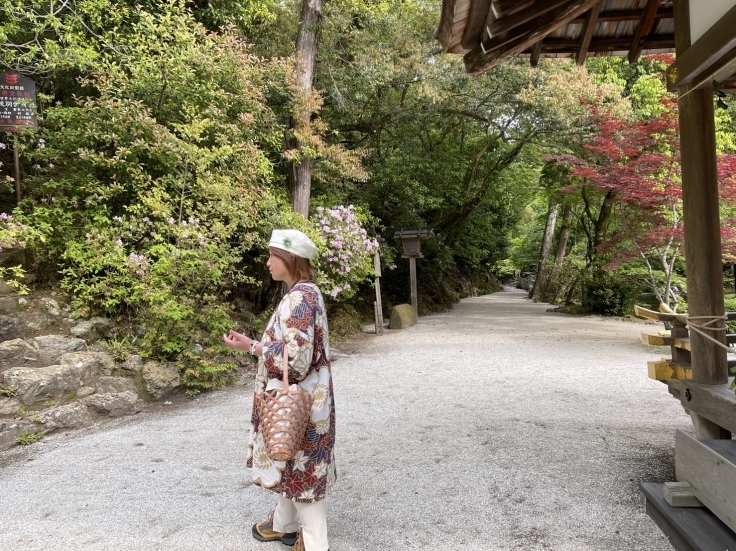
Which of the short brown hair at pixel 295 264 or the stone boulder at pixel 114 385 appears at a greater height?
the short brown hair at pixel 295 264

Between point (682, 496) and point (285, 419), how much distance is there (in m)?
1.56

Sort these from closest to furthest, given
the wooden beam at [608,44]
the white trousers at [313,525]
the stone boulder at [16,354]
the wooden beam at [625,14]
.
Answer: the white trousers at [313,525]
the wooden beam at [625,14]
the wooden beam at [608,44]
the stone boulder at [16,354]

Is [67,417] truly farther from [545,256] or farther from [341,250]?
[545,256]

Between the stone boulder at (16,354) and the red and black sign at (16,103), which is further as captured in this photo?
the red and black sign at (16,103)

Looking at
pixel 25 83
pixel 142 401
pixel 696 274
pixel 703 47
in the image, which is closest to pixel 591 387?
pixel 696 274

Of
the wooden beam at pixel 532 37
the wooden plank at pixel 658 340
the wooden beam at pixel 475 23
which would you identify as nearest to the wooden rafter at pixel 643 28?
the wooden beam at pixel 532 37

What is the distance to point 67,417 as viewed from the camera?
14.4 ft

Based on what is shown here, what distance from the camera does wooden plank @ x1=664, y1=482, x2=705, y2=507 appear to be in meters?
1.88

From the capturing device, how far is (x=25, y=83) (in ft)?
18.2

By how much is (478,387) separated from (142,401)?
144 inches

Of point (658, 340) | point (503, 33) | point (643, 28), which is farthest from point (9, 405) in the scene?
point (643, 28)

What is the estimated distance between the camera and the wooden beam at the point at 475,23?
2.52 m

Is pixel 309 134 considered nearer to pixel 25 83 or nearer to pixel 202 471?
pixel 25 83

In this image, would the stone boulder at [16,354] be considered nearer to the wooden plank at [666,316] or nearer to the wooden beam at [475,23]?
the wooden beam at [475,23]
